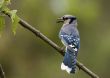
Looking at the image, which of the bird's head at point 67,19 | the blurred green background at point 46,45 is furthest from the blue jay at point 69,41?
the blurred green background at point 46,45

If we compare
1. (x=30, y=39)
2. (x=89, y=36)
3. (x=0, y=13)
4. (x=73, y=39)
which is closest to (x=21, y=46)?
(x=30, y=39)

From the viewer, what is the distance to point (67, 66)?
6.96 meters

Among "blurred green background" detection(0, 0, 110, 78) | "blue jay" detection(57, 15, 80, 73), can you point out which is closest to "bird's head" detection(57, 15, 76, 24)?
"blue jay" detection(57, 15, 80, 73)

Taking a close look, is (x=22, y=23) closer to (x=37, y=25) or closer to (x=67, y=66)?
(x=67, y=66)

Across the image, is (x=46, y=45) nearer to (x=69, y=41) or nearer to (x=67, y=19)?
(x=67, y=19)

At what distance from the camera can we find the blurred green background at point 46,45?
60.7 feet

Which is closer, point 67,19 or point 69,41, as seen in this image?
point 69,41

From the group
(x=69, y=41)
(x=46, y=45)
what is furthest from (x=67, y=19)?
(x=46, y=45)

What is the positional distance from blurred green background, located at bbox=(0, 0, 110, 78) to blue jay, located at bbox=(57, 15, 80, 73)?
9.75m

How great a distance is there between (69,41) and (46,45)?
1205 cm

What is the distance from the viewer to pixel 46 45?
1961 centimetres

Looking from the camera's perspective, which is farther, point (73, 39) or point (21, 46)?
point (21, 46)

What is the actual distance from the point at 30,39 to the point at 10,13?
45.7ft

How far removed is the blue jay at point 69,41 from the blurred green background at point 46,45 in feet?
32.0
